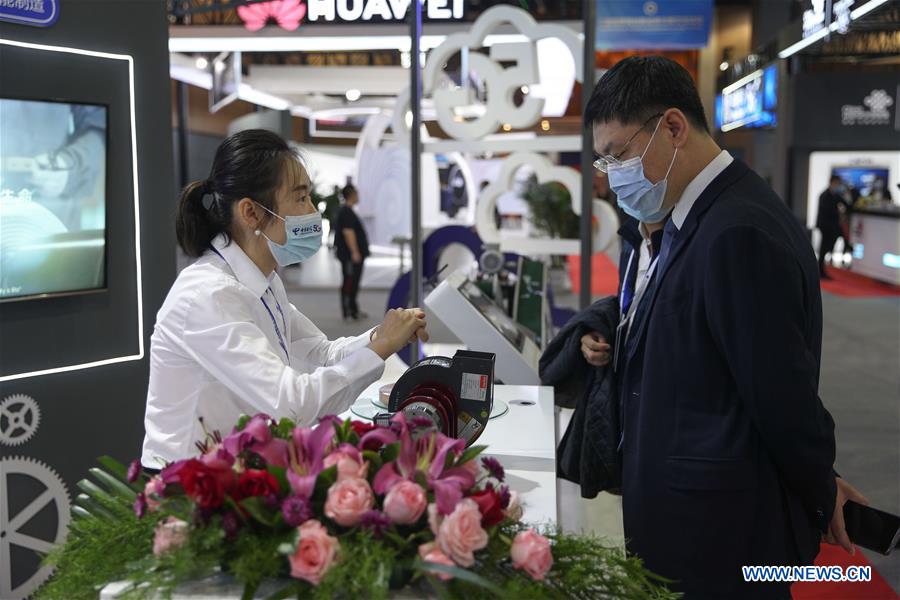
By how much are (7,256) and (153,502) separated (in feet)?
8.21

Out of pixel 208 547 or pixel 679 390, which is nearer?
pixel 208 547

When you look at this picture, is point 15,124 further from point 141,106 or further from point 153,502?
point 153,502

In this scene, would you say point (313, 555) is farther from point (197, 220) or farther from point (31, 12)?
point (31, 12)

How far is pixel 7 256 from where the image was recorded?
10.6ft

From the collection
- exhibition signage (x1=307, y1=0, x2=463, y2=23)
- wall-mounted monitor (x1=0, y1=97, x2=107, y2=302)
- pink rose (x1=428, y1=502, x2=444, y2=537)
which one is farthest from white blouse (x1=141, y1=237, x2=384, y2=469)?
exhibition signage (x1=307, y1=0, x2=463, y2=23)

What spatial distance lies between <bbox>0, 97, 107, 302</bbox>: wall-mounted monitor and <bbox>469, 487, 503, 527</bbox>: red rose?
2781 mm

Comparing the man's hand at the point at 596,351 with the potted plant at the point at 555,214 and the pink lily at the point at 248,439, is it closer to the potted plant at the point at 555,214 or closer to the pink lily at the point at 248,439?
the pink lily at the point at 248,439

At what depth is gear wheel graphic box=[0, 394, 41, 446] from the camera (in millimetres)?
3291

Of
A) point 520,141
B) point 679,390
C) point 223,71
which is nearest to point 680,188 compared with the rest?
point 679,390

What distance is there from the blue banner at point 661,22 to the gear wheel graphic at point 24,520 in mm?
8412

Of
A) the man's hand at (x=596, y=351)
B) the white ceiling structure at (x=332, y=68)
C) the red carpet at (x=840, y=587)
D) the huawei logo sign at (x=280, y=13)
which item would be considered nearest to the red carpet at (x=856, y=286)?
the white ceiling structure at (x=332, y=68)

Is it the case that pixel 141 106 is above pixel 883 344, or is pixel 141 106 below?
above

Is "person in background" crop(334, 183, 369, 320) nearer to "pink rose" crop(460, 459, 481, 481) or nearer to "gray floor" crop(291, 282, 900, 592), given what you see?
"gray floor" crop(291, 282, 900, 592)

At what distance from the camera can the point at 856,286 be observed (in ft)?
40.6
